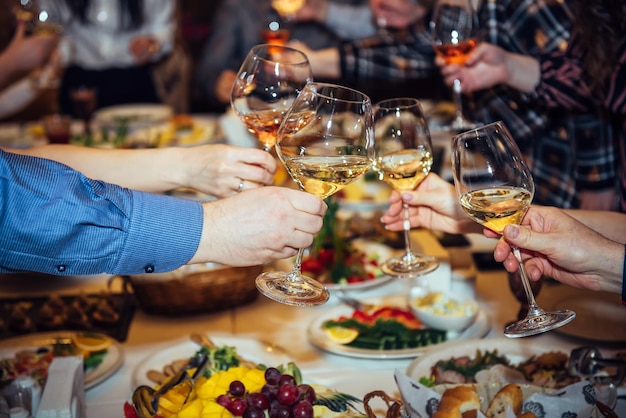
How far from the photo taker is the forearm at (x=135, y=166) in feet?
6.14

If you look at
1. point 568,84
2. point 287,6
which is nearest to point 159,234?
point 568,84

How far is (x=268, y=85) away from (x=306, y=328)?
67cm

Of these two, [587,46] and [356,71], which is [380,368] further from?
[356,71]

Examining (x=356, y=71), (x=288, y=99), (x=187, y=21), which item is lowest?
(x=187, y=21)

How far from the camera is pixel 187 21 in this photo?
732cm

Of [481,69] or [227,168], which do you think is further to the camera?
[481,69]

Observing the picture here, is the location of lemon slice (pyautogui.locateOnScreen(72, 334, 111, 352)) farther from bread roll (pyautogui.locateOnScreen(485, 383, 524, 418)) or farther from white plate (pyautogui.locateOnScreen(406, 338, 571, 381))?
bread roll (pyautogui.locateOnScreen(485, 383, 524, 418))

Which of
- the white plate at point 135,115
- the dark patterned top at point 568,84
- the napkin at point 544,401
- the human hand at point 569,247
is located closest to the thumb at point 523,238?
the human hand at point 569,247

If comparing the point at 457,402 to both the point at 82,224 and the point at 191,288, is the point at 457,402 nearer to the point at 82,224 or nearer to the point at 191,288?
the point at 82,224

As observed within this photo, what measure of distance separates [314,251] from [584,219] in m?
0.85

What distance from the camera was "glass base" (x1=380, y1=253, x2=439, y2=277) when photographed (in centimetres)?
173

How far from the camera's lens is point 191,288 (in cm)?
203

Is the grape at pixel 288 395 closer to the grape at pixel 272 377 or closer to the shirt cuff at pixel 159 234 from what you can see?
the grape at pixel 272 377

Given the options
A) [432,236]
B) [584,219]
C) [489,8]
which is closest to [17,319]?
[432,236]
